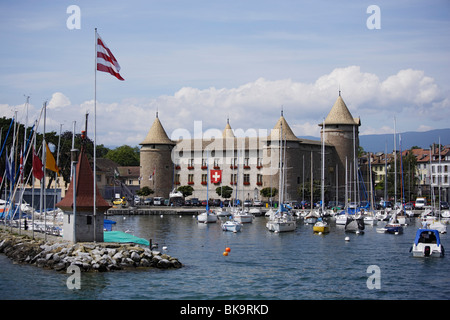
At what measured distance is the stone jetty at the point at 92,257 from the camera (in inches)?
1121

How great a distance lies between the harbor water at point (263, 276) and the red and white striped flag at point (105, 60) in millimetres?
8550

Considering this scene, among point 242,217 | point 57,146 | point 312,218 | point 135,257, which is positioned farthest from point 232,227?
point 57,146

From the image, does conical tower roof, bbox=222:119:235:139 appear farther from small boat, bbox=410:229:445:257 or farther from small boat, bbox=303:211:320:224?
small boat, bbox=410:229:445:257

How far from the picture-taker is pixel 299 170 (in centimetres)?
9662

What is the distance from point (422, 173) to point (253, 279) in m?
99.1

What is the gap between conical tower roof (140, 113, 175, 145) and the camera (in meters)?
103

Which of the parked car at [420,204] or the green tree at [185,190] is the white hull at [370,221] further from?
the green tree at [185,190]

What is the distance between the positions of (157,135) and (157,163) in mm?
4628

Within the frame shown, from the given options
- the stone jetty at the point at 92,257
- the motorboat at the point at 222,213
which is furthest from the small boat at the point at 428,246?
the motorboat at the point at 222,213

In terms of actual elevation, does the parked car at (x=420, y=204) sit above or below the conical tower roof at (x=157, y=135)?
below

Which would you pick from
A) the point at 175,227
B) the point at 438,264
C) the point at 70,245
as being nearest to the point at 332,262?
the point at 438,264

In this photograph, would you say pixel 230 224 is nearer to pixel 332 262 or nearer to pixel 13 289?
pixel 332 262

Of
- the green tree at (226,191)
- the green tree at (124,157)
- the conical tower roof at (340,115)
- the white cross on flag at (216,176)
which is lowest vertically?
the green tree at (226,191)

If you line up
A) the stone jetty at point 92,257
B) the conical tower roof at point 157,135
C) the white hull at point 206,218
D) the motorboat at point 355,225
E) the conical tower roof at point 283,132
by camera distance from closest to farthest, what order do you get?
the stone jetty at point 92,257
the motorboat at point 355,225
the white hull at point 206,218
the conical tower roof at point 283,132
the conical tower roof at point 157,135
